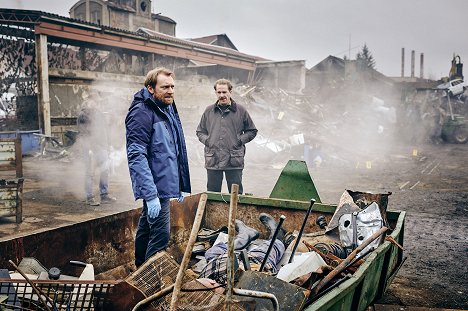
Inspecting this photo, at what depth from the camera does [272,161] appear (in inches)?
523

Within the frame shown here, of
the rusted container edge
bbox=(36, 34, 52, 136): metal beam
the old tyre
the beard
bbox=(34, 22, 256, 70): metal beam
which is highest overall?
bbox=(34, 22, 256, 70): metal beam

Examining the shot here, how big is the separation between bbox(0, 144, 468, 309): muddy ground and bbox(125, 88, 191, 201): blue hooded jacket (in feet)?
7.89

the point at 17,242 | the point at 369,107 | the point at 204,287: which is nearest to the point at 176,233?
the point at 17,242

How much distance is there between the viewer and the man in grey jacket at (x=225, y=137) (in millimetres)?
5227

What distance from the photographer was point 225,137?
5.23 metres

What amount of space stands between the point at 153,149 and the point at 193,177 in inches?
299

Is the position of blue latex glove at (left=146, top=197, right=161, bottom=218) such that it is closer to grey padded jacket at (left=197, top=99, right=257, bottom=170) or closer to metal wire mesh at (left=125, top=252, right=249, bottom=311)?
metal wire mesh at (left=125, top=252, right=249, bottom=311)

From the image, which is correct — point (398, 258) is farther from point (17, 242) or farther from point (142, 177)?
point (17, 242)

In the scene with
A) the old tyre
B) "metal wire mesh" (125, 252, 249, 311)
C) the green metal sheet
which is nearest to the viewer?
"metal wire mesh" (125, 252, 249, 311)

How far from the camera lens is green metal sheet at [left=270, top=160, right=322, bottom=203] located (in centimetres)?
485

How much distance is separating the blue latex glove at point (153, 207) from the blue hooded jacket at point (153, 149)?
0.03 metres

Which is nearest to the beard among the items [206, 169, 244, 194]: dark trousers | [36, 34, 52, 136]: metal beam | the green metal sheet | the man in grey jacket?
the man in grey jacket

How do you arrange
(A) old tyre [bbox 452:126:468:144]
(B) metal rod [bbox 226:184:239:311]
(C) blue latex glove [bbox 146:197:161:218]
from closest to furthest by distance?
1. (B) metal rod [bbox 226:184:239:311]
2. (C) blue latex glove [bbox 146:197:161:218]
3. (A) old tyre [bbox 452:126:468:144]

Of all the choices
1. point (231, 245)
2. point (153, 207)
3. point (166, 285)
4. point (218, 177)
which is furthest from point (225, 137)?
point (231, 245)
